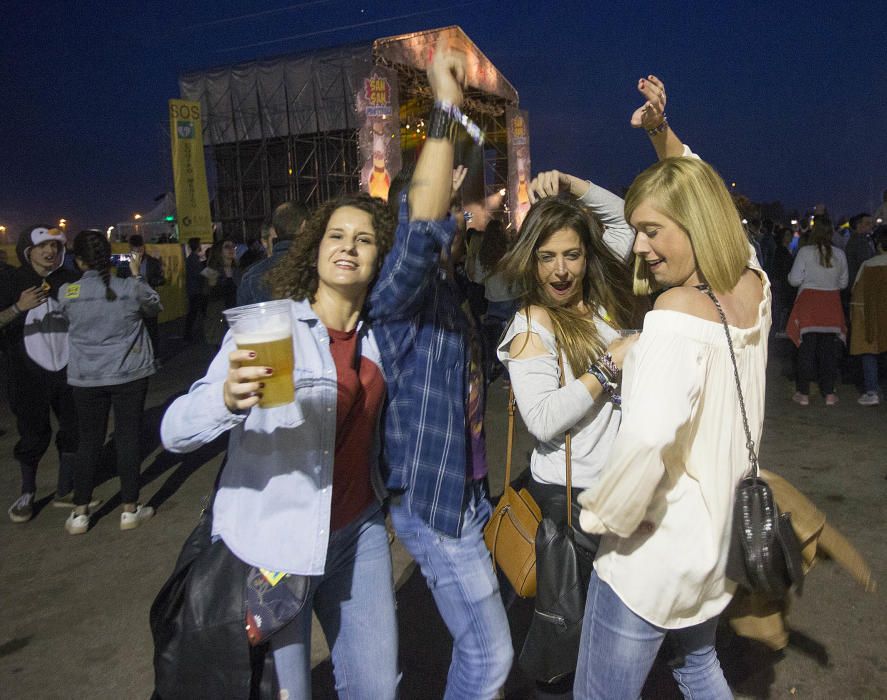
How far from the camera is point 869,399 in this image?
23.1 ft

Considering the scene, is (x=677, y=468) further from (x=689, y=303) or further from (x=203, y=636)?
(x=203, y=636)

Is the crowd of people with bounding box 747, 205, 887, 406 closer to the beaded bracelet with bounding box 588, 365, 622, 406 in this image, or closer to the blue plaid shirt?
the beaded bracelet with bounding box 588, 365, 622, 406

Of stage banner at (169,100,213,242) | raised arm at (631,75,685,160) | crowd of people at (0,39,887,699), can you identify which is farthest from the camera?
stage banner at (169,100,213,242)

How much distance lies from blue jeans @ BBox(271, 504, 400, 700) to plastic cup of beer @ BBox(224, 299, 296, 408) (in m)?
0.60

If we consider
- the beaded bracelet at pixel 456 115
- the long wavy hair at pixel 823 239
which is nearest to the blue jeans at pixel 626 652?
the beaded bracelet at pixel 456 115

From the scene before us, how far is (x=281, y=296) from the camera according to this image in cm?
211

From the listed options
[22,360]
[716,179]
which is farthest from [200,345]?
[716,179]

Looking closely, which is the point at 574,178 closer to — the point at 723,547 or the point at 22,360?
the point at 723,547

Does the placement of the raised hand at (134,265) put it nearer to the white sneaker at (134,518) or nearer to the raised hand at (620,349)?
the white sneaker at (134,518)

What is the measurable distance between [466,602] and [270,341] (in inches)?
40.3

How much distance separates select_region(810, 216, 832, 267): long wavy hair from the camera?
7.00 m

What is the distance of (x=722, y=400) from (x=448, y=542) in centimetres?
94

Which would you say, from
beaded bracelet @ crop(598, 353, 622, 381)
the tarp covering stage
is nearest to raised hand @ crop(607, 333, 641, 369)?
beaded bracelet @ crop(598, 353, 622, 381)

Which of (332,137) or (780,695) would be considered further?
→ (332,137)
